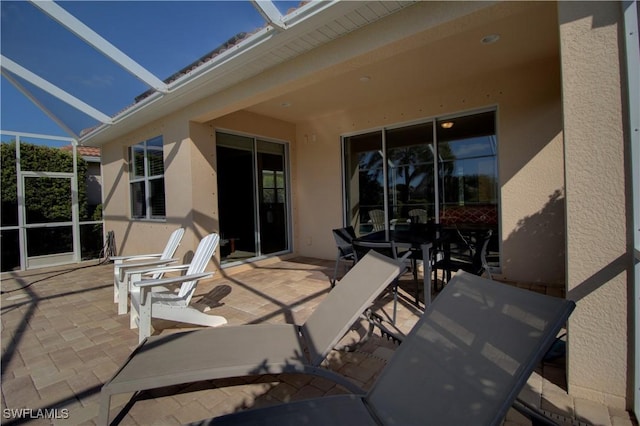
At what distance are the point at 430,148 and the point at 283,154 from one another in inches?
131

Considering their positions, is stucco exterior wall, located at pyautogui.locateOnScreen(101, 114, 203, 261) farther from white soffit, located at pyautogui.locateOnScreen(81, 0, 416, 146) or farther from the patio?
the patio

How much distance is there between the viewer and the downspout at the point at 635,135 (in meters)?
1.71

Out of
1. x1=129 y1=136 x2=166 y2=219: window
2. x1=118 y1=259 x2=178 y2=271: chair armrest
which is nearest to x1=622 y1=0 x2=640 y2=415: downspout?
x1=118 y1=259 x2=178 y2=271: chair armrest

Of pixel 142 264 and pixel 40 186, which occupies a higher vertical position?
pixel 40 186

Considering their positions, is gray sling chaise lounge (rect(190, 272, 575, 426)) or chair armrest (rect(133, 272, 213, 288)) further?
chair armrest (rect(133, 272, 213, 288))

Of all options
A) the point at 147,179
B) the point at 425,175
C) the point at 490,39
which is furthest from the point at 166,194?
the point at 490,39

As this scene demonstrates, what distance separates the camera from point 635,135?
67.3 inches

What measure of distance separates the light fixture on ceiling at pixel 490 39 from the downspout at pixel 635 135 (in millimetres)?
1990

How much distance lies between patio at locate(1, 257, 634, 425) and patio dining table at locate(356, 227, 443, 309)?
443 millimetres

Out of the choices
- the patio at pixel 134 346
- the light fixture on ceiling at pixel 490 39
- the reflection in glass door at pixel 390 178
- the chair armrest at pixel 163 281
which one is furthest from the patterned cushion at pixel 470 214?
the chair armrest at pixel 163 281

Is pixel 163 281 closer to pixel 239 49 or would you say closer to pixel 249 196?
pixel 239 49

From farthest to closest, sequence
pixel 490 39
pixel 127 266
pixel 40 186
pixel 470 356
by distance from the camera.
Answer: pixel 40 186 → pixel 127 266 → pixel 490 39 → pixel 470 356

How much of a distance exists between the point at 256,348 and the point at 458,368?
1346 mm

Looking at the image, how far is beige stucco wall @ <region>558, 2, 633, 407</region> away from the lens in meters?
1.79
